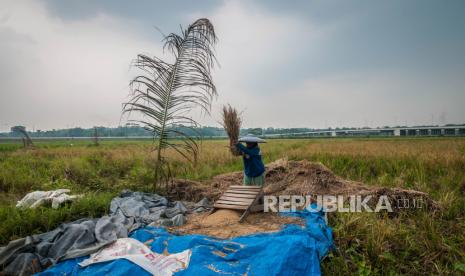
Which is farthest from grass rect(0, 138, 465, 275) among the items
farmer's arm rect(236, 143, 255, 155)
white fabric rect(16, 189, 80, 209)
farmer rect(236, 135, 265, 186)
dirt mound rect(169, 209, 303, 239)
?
farmer's arm rect(236, 143, 255, 155)

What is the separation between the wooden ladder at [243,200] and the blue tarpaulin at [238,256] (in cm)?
104

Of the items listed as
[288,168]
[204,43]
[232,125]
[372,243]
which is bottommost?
[372,243]

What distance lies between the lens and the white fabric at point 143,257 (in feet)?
9.29

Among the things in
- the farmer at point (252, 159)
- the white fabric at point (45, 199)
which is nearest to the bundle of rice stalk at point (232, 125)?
Answer: the farmer at point (252, 159)

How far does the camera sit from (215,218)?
14.8 ft

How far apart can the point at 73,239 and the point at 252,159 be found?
3.25 metres

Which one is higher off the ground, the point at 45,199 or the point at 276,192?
the point at 45,199

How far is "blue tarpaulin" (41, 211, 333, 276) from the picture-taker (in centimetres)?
281

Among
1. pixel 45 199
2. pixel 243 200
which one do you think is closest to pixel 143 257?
pixel 243 200

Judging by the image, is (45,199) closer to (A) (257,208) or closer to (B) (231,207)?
(B) (231,207)

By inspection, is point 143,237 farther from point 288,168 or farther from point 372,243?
point 288,168

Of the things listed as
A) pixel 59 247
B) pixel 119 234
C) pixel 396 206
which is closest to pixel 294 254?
pixel 119 234

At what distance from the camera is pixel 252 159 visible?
5695mm

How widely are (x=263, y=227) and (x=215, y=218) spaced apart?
81cm
